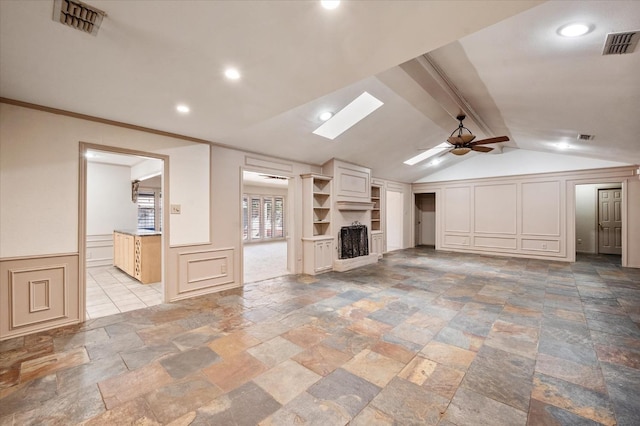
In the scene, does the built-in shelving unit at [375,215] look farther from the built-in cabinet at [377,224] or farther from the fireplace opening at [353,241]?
the fireplace opening at [353,241]

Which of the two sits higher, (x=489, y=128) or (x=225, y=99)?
(x=489, y=128)

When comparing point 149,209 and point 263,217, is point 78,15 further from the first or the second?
point 263,217

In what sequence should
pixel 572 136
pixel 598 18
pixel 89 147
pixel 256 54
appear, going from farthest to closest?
1. pixel 572 136
2. pixel 89 147
3. pixel 256 54
4. pixel 598 18

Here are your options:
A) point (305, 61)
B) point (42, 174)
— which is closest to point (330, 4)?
point (305, 61)

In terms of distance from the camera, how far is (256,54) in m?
2.13

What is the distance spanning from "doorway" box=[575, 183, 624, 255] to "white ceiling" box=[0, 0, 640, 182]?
5062 mm

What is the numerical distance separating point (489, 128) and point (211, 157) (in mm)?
5787

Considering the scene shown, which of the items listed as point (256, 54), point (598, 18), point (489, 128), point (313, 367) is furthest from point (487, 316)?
point (489, 128)

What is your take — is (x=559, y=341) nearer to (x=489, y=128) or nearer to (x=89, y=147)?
(x=489, y=128)

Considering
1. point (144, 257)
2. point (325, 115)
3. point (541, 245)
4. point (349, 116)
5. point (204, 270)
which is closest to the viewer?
point (325, 115)

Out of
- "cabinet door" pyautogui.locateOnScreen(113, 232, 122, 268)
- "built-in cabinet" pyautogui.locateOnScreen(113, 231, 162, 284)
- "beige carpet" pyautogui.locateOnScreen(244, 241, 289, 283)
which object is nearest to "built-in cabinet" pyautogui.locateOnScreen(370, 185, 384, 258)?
"beige carpet" pyautogui.locateOnScreen(244, 241, 289, 283)

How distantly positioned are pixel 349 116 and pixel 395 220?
19.9ft

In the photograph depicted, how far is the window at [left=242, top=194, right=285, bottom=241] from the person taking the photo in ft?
37.8

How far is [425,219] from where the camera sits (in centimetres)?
1085
